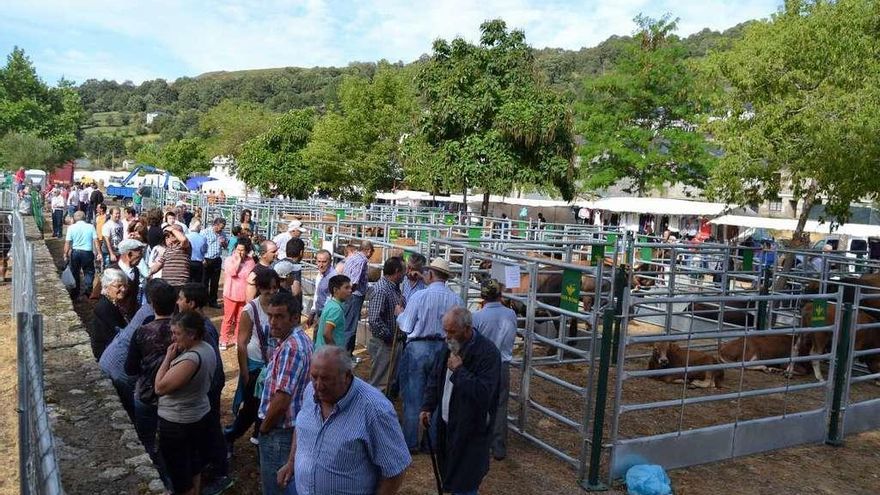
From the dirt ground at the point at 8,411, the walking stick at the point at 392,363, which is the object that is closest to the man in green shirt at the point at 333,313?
the walking stick at the point at 392,363

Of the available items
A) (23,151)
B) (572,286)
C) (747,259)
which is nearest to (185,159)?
(23,151)

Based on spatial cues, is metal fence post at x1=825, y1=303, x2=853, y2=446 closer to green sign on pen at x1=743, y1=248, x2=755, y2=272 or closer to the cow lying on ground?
the cow lying on ground

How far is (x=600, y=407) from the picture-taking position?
5.96m

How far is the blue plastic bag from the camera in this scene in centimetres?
584

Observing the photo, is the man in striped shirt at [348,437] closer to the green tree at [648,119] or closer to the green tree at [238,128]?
the green tree at [648,119]

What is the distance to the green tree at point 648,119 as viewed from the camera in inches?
1140

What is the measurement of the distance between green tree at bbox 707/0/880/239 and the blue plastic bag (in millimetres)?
9680

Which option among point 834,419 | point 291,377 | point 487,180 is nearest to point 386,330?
point 291,377

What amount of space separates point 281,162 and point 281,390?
1199 inches

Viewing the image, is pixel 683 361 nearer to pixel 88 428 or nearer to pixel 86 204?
pixel 88 428

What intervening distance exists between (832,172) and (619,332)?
9.75m

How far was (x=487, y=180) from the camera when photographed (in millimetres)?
21375

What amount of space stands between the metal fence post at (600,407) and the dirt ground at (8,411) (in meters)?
4.26

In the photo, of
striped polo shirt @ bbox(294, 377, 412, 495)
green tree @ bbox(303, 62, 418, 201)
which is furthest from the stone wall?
green tree @ bbox(303, 62, 418, 201)
